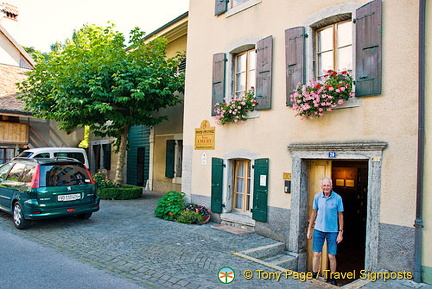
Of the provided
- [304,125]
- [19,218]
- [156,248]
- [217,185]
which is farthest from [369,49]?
[19,218]

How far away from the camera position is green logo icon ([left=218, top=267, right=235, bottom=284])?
5.14 meters

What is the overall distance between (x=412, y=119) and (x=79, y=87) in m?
10.2

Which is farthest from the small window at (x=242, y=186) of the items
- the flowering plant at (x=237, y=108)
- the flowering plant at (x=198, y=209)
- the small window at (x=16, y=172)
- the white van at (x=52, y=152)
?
the white van at (x=52, y=152)

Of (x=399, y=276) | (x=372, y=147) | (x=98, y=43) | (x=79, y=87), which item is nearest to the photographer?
(x=399, y=276)

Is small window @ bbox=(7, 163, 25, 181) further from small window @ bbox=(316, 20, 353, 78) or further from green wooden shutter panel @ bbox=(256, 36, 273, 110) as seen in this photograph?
small window @ bbox=(316, 20, 353, 78)

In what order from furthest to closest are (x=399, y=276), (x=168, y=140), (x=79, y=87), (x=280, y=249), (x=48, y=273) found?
1. (x=168, y=140)
2. (x=79, y=87)
3. (x=280, y=249)
4. (x=399, y=276)
5. (x=48, y=273)

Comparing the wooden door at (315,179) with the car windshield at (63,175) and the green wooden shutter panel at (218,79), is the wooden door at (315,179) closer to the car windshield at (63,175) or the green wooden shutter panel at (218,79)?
the green wooden shutter panel at (218,79)

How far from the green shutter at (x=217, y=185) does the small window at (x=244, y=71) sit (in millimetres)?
1949

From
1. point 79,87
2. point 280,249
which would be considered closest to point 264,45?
point 280,249

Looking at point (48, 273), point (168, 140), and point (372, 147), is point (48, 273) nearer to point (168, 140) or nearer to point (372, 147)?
point (372, 147)

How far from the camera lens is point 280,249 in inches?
287

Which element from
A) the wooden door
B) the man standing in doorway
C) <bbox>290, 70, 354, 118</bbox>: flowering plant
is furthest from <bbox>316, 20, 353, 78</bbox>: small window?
the man standing in doorway

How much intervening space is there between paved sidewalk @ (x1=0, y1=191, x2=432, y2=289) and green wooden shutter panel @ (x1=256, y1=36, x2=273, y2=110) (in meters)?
3.21

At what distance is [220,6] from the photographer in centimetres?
954
